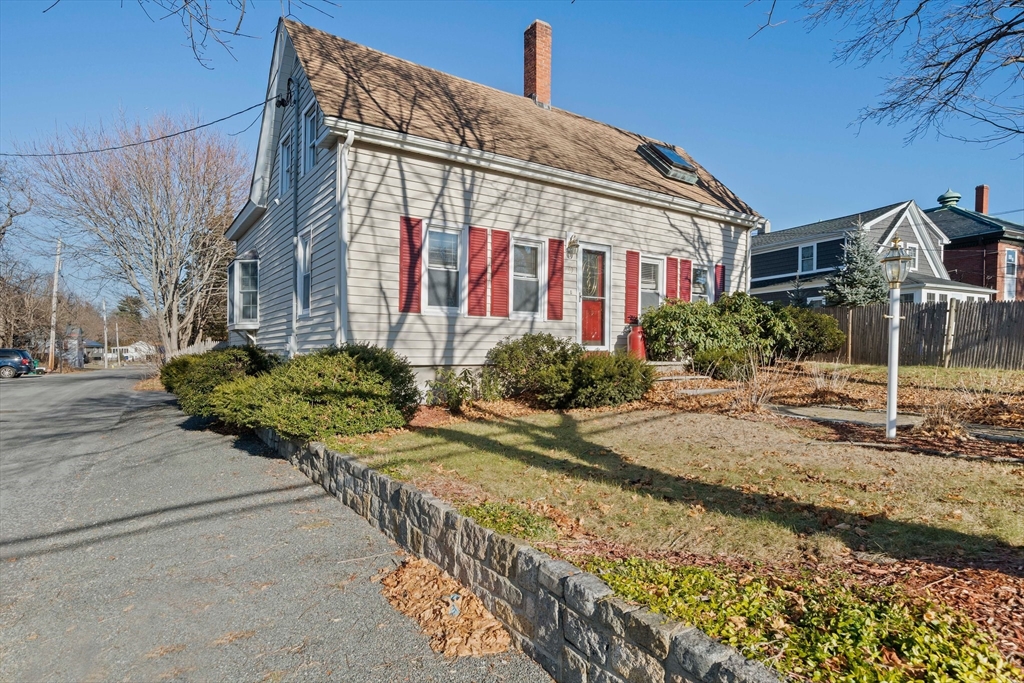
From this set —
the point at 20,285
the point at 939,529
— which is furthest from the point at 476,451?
the point at 20,285

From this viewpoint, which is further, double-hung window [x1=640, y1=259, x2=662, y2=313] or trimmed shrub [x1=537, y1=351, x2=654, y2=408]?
double-hung window [x1=640, y1=259, x2=662, y2=313]

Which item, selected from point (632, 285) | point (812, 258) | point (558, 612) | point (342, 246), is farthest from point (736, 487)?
point (812, 258)

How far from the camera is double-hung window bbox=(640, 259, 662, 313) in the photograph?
13.4 meters

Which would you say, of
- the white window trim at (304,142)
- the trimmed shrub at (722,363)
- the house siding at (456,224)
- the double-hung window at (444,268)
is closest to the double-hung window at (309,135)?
the white window trim at (304,142)

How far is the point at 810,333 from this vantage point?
14.4m

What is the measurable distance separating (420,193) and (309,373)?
169 inches

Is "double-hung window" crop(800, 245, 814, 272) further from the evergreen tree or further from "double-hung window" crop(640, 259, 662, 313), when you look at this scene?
"double-hung window" crop(640, 259, 662, 313)

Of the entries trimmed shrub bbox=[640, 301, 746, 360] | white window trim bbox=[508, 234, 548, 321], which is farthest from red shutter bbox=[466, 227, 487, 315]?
trimmed shrub bbox=[640, 301, 746, 360]

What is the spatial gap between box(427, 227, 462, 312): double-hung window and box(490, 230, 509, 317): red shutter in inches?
27.3

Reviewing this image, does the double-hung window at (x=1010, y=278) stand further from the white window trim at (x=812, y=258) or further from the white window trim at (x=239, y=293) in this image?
the white window trim at (x=239, y=293)

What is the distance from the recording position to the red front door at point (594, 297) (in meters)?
12.4

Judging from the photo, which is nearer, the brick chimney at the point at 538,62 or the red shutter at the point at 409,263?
the red shutter at the point at 409,263

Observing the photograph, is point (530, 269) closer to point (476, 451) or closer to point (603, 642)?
point (476, 451)

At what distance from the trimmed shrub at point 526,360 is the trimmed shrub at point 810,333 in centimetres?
710
